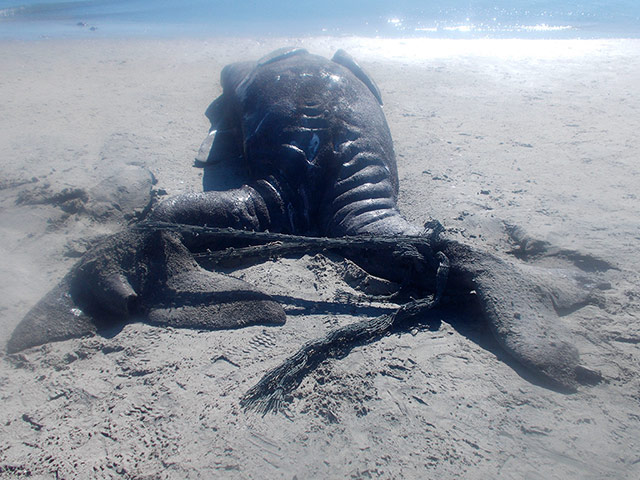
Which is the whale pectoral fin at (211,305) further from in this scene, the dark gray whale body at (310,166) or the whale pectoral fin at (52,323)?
the dark gray whale body at (310,166)

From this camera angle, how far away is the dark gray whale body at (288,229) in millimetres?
2975

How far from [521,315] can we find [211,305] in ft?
5.94

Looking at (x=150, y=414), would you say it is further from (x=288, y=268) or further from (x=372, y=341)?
(x=288, y=268)

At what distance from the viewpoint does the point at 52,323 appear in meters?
3.02

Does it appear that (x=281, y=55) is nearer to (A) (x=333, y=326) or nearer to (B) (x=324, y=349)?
(A) (x=333, y=326)

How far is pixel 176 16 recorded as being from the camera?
15.8 metres

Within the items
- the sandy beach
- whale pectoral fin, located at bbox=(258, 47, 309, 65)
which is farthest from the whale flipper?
whale pectoral fin, located at bbox=(258, 47, 309, 65)

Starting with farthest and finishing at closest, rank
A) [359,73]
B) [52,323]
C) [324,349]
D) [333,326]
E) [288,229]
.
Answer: [359,73]
[288,229]
[333,326]
[52,323]
[324,349]

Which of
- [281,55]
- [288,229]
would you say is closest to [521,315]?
[288,229]

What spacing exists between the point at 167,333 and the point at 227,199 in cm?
138

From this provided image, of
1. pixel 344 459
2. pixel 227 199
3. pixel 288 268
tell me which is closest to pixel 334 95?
pixel 227 199

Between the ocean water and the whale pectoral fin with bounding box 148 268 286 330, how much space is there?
1038 centimetres

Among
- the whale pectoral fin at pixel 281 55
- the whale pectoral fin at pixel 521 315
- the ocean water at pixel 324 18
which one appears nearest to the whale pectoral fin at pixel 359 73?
the whale pectoral fin at pixel 281 55

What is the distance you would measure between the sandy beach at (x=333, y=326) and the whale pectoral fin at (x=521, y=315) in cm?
10
